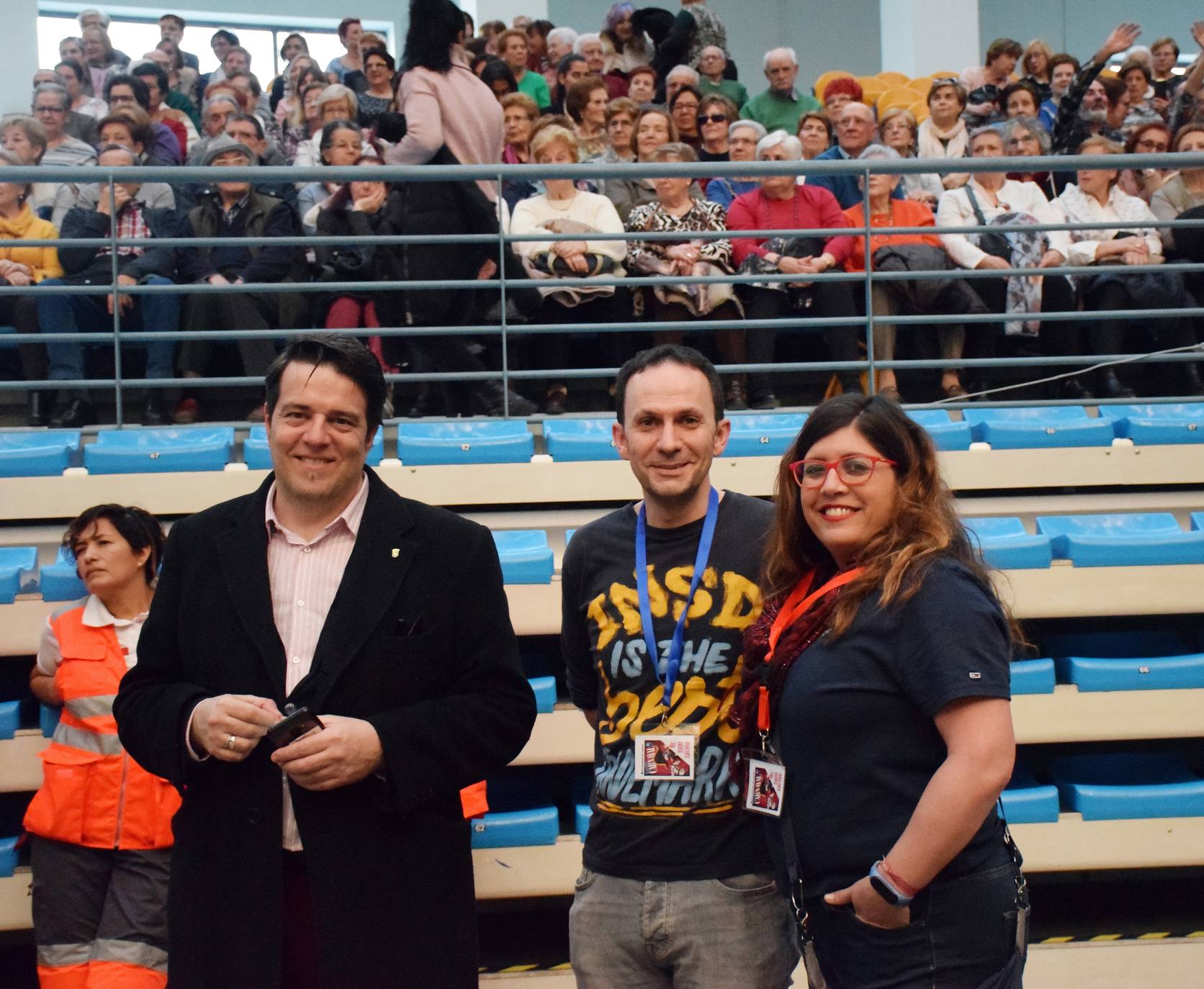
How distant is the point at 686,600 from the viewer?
85.9 inches

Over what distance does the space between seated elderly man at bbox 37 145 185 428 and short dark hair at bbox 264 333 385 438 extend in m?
3.06

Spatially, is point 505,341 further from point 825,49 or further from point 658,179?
point 825,49

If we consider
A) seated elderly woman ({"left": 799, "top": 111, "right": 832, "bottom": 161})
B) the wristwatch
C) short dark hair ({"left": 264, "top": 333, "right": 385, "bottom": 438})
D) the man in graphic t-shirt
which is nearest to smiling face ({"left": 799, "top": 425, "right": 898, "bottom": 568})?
the man in graphic t-shirt

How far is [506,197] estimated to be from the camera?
5930 mm

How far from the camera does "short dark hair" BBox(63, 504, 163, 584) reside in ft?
10.9

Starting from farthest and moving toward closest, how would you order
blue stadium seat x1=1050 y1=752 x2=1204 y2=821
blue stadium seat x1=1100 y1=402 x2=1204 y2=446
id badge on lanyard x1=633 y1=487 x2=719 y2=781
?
blue stadium seat x1=1100 y1=402 x2=1204 y2=446 < blue stadium seat x1=1050 y1=752 x2=1204 y2=821 < id badge on lanyard x1=633 y1=487 x2=719 y2=781

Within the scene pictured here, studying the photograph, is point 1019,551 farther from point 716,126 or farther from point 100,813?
point 716,126

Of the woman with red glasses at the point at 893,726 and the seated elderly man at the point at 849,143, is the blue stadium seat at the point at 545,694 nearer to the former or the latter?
the woman with red glasses at the point at 893,726

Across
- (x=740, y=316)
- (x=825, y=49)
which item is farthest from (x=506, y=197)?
(x=825, y=49)

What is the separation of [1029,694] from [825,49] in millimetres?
10820

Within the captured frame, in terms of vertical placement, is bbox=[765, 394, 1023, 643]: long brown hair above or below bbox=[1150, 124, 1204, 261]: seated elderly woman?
below

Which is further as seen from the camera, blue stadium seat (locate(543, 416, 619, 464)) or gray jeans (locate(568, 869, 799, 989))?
blue stadium seat (locate(543, 416, 619, 464))

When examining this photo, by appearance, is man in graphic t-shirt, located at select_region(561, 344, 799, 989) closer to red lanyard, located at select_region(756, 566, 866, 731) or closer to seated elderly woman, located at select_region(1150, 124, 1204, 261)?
red lanyard, located at select_region(756, 566, 866, 731)

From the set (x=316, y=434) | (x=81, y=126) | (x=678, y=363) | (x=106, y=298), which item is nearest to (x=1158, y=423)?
(x=678, y=363)
